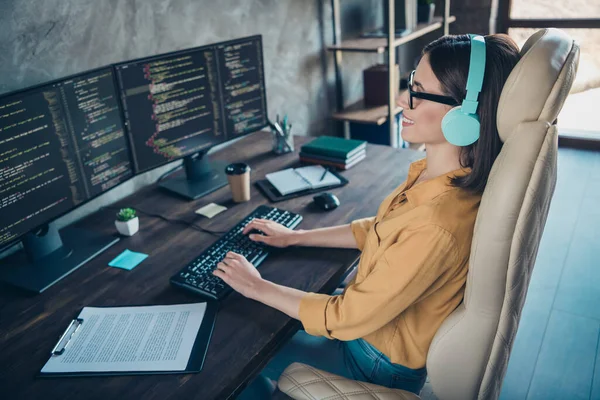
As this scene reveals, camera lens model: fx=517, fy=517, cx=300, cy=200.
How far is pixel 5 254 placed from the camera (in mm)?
1527

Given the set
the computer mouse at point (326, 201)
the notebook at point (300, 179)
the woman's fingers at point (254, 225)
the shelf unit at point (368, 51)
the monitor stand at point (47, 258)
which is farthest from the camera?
the shelf unit at point (368, 51)

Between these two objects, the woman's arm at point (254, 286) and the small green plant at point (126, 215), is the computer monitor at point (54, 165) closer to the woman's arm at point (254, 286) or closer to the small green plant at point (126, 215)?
the small green plant at point (126, 215)

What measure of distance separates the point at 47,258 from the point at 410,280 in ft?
3.39

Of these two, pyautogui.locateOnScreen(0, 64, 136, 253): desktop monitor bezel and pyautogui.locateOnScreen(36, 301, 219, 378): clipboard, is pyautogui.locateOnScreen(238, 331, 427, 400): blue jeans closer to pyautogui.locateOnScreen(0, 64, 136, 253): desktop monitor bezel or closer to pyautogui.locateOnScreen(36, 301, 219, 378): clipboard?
pyautogui.locateOnScreen(36, 301, 219, 378): clipboard

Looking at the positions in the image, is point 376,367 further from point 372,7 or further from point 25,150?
point 372,7

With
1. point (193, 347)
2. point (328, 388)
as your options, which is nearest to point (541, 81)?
point (328, 388)

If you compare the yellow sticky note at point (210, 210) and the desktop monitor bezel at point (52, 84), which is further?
the yellow sticky note at point (210, 210)

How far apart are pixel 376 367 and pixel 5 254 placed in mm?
1119

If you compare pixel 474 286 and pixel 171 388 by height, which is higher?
pixel 474 286

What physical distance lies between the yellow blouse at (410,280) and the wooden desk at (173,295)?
0.50ft

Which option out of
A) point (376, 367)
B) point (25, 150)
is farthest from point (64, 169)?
point (376, 367)

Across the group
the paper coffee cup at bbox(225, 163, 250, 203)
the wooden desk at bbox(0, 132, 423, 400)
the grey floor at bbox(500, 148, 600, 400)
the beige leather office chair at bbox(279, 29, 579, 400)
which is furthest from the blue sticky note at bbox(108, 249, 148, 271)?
the grey floor at bbox(500, 148, 600, 400)

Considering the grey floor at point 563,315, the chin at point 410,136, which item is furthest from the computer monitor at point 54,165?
the grey floor at point 563,315

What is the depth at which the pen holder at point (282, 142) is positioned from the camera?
2150 millimetres
